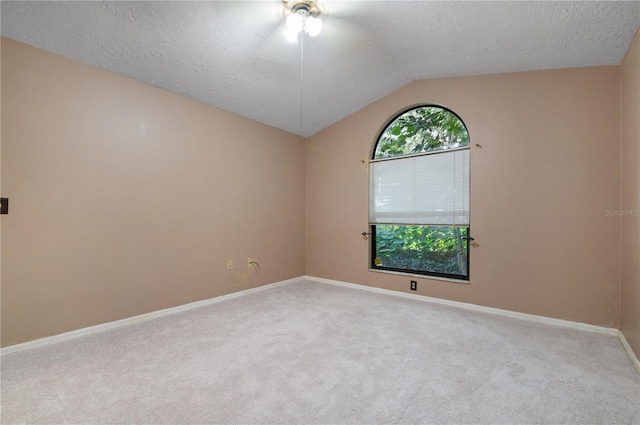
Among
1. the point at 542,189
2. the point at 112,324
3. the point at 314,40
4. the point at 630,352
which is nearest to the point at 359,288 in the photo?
the point at 542,189

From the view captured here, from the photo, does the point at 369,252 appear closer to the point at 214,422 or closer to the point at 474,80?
the point at 474,80

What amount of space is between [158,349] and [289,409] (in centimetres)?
124

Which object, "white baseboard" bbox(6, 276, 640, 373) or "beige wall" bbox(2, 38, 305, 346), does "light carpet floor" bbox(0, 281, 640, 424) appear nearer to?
"white baseboard" bbox(6, 276, 640, 373)

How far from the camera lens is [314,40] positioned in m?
2.56

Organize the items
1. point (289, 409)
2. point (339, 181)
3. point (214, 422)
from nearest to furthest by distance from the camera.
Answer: point (214, 422) → point (289, 409) → point (339, 181)

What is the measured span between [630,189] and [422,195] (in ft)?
5.75

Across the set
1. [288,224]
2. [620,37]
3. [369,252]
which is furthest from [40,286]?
[620,37]

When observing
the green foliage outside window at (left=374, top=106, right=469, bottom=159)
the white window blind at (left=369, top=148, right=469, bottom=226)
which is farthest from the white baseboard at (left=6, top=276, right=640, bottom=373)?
the green foliage outside window at (left=374, top=106, right=469, bottom=159)

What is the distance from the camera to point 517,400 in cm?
160

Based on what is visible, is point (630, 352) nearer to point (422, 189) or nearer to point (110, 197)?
point (422, 189)

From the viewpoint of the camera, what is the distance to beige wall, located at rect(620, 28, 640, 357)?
208 cm

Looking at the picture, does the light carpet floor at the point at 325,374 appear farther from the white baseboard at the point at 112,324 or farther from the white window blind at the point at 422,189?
the white window blind at the point at 422,189

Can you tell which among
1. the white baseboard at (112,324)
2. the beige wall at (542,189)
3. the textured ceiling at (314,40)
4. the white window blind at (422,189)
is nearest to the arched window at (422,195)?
the white window blind at (422,189)

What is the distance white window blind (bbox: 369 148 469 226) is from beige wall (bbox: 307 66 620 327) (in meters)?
0.16
